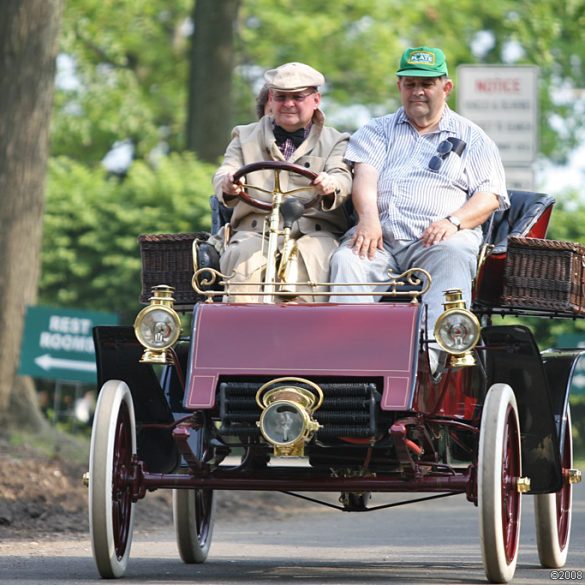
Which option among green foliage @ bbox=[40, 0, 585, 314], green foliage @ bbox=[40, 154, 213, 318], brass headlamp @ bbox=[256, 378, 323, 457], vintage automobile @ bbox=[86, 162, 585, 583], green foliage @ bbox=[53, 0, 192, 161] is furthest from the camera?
green foliage @ bbox=[53, 0, 192, 161]

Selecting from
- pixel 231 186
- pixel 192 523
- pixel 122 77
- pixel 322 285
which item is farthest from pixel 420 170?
pixel 122 77

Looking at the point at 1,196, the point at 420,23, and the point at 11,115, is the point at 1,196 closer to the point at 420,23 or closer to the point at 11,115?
the point at 11,115

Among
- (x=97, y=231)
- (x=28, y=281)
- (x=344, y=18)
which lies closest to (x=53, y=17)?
(x=28, y=281)

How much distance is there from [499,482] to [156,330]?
64.6 inches

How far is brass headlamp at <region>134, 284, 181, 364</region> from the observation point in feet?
24.6

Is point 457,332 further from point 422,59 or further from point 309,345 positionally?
point 422,59

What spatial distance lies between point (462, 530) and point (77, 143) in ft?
74.7

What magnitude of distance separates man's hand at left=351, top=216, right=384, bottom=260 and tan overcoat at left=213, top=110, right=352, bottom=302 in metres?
0.19

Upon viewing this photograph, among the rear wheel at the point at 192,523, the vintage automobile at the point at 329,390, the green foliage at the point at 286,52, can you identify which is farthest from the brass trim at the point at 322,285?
the green foliage at the point at 286,52

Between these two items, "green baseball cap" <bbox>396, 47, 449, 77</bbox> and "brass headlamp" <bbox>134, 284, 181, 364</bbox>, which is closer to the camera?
"brass headlamp" <bbox>134, 284, 181, 364</bbox>

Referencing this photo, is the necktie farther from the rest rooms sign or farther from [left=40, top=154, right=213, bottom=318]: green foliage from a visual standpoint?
[left=40, top=154, right=213, bottom=318]: green foliage

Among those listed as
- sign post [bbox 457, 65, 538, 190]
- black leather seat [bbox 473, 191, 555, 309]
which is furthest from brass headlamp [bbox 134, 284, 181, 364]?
sign post [bbox 457, 65, 538, 190]

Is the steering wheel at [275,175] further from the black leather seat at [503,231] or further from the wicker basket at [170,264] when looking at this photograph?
the black leather seat at [503,231]

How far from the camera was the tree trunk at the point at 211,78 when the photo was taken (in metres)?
21.5
